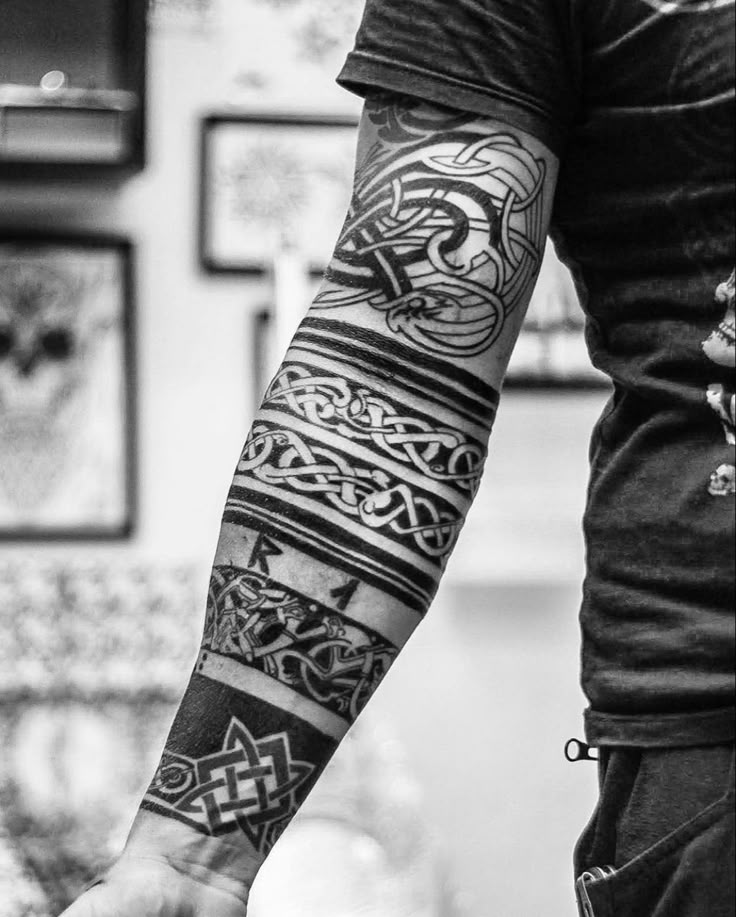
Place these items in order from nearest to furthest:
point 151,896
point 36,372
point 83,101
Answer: point 151,896
point 83,101
point 36,372

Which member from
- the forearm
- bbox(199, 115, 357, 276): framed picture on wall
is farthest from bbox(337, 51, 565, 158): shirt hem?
bbox(199, 115, 357, 276): framed picture on wall

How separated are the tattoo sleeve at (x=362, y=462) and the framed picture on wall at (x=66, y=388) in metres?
1.52

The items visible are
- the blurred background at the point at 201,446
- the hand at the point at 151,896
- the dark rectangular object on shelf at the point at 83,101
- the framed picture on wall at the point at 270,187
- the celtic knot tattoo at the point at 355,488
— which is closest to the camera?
the hand at the point at 151,896

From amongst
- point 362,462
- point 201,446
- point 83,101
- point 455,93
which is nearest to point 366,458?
point 362,462

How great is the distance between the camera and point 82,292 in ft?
7.38

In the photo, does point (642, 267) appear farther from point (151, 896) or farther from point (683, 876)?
point (151, 896)

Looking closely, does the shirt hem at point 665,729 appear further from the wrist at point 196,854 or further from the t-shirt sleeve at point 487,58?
the t-shirt sleeve at point 487,58

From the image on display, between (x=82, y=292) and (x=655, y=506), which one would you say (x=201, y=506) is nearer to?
(x=82, y=292)

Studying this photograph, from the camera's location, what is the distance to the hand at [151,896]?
640mm

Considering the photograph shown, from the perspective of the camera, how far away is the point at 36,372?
88.1 inches

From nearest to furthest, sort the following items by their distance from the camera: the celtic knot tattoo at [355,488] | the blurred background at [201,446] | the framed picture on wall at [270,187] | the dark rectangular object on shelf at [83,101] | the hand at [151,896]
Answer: the hand at [151,896] → the celtic knot tattoo at [355,488] → the dark rectangular object on shelf at [83,101] → the blurred background at [201,446] → the framed picture on wall at [270,187]

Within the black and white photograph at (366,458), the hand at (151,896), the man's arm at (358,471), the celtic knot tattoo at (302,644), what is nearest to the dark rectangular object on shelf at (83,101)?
the black and white photograph at (366,458)

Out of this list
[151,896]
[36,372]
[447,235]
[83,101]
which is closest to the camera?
[151,896]

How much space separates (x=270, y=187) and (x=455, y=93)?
1598 mm
